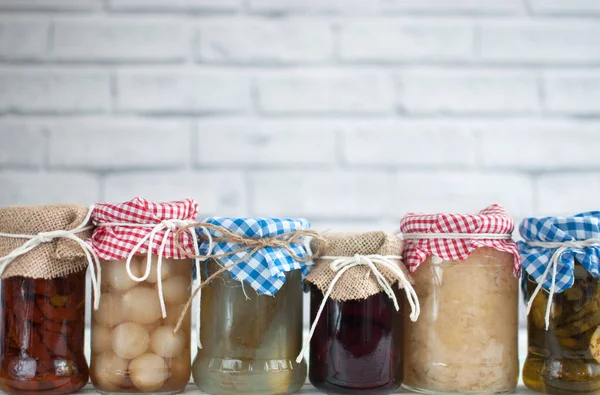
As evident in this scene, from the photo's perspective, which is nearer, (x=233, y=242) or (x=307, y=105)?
(x=233, y=242)

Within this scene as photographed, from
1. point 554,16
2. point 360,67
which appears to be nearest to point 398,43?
point 360,67

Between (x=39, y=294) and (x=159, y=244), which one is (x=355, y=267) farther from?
(x=39, y=294)

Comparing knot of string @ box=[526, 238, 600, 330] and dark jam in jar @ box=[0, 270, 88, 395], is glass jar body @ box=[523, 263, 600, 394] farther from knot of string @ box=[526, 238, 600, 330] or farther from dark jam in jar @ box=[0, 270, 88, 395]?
dark jam in jar @ box=[0, 270, 88, 395]

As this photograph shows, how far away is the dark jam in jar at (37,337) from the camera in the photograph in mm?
770

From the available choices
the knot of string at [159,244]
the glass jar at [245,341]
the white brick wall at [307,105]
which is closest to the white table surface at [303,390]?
the glass jar at [245,341]

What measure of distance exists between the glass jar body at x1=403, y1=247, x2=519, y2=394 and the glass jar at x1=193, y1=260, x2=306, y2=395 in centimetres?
17

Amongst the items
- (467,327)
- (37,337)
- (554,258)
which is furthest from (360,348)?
(37,337)

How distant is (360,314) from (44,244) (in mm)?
410

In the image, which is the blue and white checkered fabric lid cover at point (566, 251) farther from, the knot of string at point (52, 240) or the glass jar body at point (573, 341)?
the knot of string at point (52, 240)

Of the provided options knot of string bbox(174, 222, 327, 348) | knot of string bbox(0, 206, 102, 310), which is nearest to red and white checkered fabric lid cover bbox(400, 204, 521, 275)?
knot of string bbox(174, 222, 327, 348)

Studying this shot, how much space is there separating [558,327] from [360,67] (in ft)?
2.28

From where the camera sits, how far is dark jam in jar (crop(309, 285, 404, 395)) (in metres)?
0.78

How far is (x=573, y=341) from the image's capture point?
2.59ft

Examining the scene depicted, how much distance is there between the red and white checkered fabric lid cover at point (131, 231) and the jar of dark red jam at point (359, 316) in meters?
0.19
